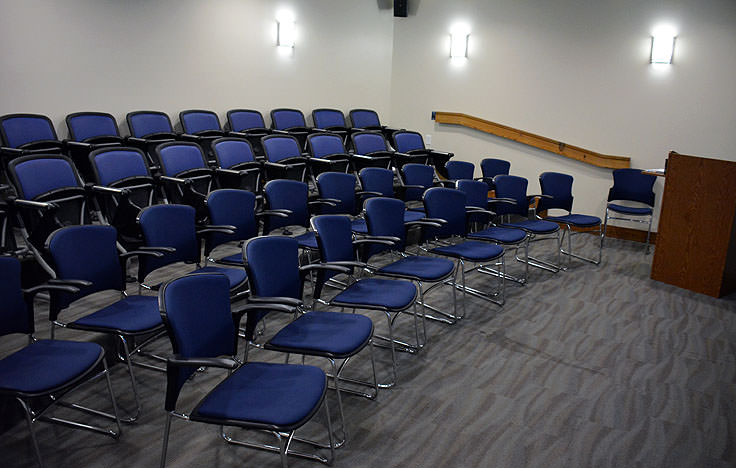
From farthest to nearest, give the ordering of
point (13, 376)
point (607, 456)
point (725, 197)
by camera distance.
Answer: point (725, 197) → point (607, 456) → point (13, 376)

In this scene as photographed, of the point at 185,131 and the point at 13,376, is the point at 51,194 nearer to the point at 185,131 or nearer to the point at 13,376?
the point at 13,376

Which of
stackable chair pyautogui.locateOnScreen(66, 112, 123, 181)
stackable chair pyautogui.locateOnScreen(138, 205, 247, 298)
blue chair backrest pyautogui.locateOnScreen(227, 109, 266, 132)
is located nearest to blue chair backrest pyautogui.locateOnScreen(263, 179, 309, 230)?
stackable chair pyautogui.locateOnScreen(138, 205, 247, 298)

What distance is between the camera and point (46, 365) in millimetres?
2791

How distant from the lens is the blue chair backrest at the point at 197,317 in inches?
104

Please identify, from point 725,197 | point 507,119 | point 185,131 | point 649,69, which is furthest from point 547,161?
point 185,131

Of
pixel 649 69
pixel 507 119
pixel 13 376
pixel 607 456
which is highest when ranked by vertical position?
pixel 649 69

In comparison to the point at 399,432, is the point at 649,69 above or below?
above

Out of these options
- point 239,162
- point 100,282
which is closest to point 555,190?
point 239,162

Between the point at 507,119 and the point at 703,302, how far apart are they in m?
4.04

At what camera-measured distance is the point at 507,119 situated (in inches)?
344

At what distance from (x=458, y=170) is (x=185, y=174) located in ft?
10.4

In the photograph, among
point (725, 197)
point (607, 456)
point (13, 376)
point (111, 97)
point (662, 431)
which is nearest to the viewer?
point (13, 376)

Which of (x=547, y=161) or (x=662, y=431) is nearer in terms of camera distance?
(x=662, y=431)

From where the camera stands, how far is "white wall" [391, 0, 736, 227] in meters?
7.13
